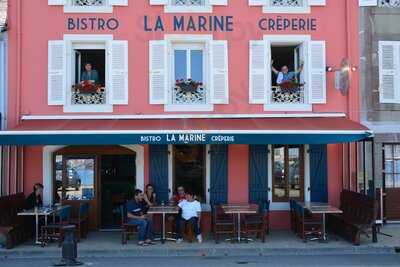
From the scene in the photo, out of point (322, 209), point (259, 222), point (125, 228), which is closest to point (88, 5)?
point (125, 228)

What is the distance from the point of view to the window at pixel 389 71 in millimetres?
14898

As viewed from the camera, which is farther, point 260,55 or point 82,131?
point 260,55

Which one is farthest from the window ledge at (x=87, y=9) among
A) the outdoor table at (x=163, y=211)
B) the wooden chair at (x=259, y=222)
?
the wooden chair at (x=259, y=222)

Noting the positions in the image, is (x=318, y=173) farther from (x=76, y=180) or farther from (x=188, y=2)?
(x=76, y=180)

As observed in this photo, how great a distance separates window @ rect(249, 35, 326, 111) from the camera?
1462 cm

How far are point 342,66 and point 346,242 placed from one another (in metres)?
4.34

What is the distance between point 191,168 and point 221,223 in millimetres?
2129

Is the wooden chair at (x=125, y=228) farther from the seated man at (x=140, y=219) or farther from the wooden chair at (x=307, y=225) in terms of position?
the wooden chair at (x=307, y=225)

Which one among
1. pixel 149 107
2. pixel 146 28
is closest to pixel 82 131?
pixel 149 107

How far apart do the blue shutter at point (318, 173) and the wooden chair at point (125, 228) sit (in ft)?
15.1

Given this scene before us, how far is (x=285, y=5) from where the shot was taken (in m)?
14.9

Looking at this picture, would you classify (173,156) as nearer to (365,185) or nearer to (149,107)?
(149,107)

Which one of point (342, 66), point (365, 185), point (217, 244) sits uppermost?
point (342, 66)

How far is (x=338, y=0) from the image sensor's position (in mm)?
15008
